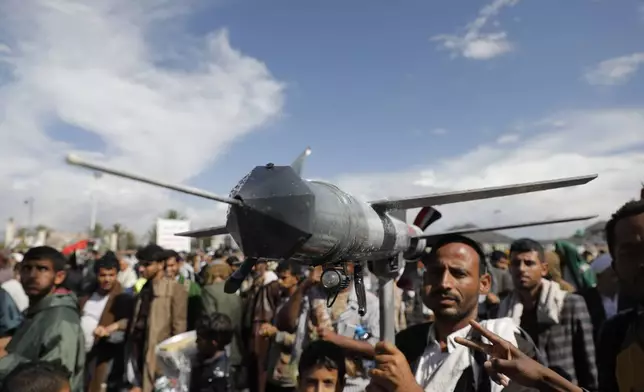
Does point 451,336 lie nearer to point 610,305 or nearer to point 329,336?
point 329,336

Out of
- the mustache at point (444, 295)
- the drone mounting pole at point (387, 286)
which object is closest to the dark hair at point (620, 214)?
the mustache at point (444, 295)

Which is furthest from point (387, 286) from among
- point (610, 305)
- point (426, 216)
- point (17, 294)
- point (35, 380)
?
point (17, 294)

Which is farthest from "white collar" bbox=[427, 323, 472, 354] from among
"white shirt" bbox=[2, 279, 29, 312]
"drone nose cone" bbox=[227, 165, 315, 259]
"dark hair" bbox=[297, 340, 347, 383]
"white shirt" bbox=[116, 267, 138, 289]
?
"white shirt" bbox=[116, 267, 138, 289]

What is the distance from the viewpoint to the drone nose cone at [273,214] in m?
1.13

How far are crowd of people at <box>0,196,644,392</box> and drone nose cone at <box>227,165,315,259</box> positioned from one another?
0.51 meters

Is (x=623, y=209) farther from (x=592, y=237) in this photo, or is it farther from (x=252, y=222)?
(x=592, y=237)

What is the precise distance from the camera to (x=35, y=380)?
2.94 m

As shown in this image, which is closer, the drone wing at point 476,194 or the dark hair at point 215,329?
the drone wing at point 476,194

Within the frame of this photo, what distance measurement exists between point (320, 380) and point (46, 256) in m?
2.81

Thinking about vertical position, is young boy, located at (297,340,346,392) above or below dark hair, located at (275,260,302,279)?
below

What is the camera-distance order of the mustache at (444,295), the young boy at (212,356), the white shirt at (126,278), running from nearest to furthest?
the mustache at (444,295), the young boy at (212,356), the white shirt at (126,278)

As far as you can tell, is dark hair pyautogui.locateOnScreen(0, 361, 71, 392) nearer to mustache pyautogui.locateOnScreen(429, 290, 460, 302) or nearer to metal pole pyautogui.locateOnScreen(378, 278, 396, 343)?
metal pole pyautogui.locateOnScreen(378, 278, 396, 343)

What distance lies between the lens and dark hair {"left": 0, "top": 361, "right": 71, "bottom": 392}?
115 inches

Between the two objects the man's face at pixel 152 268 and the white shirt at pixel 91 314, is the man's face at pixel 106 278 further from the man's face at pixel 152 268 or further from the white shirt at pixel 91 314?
the man's face at pixel 152 268
